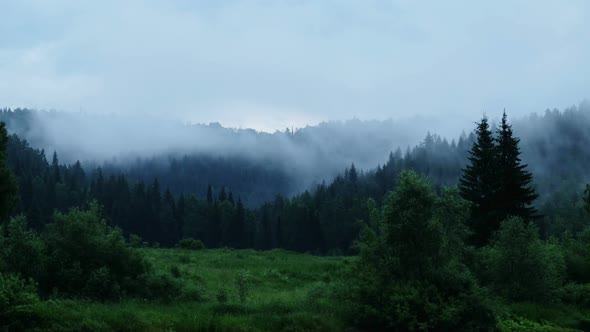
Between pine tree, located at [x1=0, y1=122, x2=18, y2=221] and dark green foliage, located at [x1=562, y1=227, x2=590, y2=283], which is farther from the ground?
pine tree, located at [x1=0, y1=122, x2=18, y2=221]

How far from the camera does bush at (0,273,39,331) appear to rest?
51.0ft

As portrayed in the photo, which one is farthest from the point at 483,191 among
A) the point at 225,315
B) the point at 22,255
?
the point at 22,255

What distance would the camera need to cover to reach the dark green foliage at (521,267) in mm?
24781

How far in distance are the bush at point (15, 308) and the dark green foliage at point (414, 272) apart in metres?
10.3

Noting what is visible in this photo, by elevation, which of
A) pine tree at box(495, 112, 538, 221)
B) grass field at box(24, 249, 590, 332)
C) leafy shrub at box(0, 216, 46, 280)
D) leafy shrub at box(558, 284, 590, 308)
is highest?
pine tree at box(495, 112, 538, 221)

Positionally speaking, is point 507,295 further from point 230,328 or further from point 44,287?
point 44,287

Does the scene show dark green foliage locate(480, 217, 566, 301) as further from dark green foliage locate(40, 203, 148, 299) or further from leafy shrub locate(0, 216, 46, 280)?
leafy shrub locate(0, 216, 46, 280)

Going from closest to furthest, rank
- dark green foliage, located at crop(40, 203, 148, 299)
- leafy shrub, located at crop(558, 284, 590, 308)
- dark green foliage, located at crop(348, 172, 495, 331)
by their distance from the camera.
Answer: dark green foliage, located at crop(348, 172, 495, 331)
dark green foliage, located at crop(40, 203, 148, 299)
leafy shrub, located at crop(558, 284, 590, 308)

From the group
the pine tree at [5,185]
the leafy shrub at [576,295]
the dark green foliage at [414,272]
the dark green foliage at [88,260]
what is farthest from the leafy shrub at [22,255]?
the leafy shrub at [576,295]

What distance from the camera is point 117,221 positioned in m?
125

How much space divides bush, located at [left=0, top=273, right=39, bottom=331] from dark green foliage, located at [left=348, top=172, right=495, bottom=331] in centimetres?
1035

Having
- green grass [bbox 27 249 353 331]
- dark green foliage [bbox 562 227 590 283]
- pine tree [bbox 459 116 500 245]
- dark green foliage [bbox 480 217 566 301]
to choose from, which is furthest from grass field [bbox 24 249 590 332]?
pine tree [bbox 459 116 500 245]

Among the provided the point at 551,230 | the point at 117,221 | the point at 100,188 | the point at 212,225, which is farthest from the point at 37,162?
the point at 551,230

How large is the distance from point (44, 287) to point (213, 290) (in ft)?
32.0
